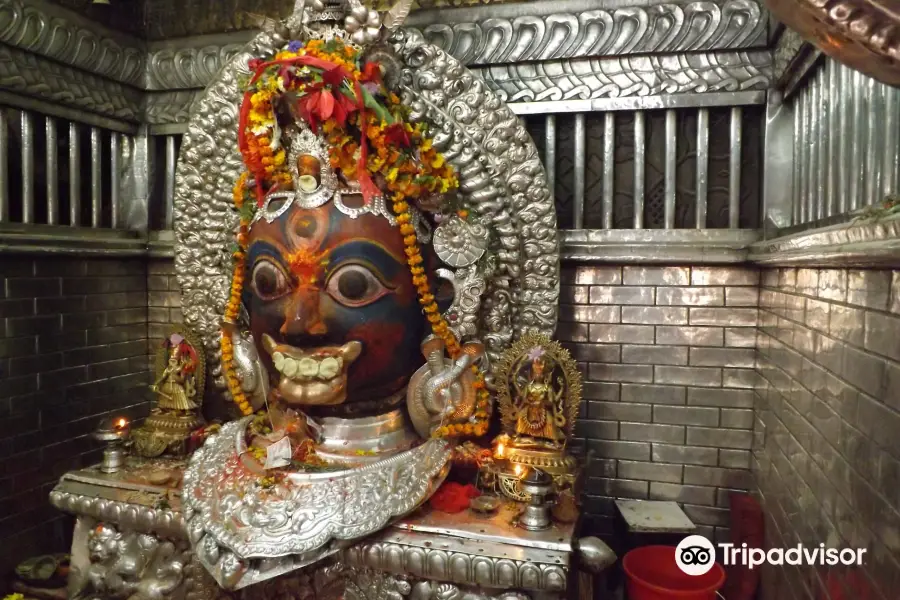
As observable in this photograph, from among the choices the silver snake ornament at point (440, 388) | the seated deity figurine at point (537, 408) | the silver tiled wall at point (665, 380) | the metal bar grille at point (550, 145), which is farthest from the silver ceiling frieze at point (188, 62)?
the seated deity figurine at point (537, 408)

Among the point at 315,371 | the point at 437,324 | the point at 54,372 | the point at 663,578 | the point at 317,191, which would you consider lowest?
the point at 663,578

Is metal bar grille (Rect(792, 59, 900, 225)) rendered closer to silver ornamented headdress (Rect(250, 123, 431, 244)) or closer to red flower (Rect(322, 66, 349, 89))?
silver ornamented headdress (Rect(250, 123, 431, 244))

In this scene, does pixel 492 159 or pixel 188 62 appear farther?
pixel 188 62

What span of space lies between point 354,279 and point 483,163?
82 centimetres

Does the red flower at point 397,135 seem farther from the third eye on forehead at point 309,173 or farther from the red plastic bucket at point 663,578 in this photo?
the red plastic bucket at point 663,578

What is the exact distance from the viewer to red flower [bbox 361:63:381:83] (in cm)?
257

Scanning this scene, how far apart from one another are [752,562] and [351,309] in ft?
7.00

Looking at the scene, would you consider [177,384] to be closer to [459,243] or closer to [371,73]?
[459,243]

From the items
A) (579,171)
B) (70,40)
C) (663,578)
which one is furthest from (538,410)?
(70,40)

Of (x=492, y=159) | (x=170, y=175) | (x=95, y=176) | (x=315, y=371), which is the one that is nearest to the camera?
(x=315, y=371)

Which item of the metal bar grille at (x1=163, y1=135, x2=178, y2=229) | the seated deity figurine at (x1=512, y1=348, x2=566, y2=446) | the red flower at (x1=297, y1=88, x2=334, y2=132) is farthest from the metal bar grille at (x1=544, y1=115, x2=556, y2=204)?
the metal bar grille at (x1=163, y1=135, x2=178, y2=229)

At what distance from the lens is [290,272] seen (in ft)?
8.48

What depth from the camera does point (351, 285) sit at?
2.55 m

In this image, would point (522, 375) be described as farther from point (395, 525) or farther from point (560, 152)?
point (560, 152)
